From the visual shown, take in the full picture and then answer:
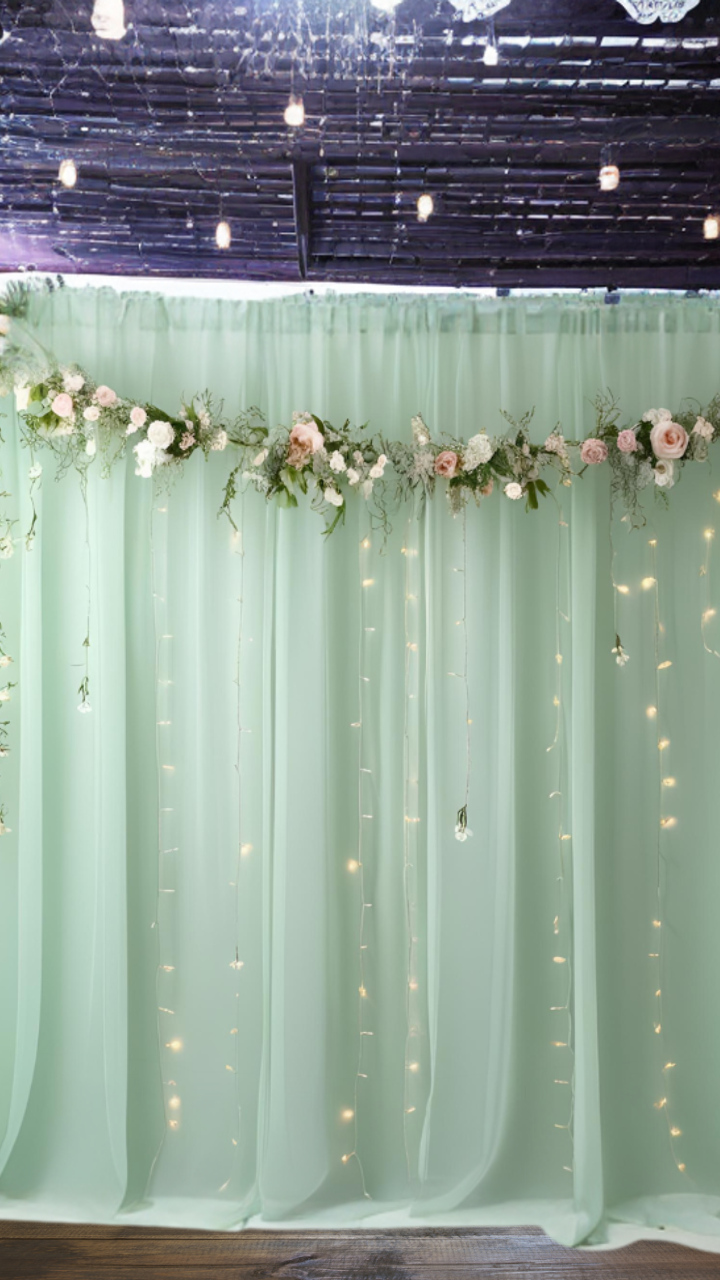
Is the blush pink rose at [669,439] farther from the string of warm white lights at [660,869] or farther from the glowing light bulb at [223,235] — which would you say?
the glowing light bulb at [223,235]

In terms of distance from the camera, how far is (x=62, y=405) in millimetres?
2404

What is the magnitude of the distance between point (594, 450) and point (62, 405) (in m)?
1.52

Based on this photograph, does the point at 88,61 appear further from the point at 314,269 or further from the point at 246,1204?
the point at 246,1204

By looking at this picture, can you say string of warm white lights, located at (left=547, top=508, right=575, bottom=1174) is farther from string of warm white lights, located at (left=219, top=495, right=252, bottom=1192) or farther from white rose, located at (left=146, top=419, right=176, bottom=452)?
white rose, located at (left=146, top=419, right=176, bottom=452)

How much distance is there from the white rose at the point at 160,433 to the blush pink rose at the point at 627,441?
129 cm

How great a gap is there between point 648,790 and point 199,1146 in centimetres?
169

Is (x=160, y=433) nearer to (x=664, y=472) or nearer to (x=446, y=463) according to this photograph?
(x=446, y=463)

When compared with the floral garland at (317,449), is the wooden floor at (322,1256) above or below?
below

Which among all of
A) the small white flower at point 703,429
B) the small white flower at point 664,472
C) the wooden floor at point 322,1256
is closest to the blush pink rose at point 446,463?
the small white flower at point 664,472

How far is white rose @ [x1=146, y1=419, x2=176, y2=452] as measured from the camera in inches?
94.5

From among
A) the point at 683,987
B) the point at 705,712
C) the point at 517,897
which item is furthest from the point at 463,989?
the point at 705,712

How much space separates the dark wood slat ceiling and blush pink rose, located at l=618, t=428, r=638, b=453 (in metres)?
0.58

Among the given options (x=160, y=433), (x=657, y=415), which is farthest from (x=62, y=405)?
(x=657, y=415)

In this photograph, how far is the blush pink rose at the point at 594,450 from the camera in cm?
245
